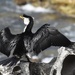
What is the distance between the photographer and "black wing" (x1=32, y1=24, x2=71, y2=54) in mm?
4766

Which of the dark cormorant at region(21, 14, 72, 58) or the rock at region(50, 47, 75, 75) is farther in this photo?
the dark cormorant at region(21, 14, 72, 58)

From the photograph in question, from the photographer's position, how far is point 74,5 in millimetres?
12430

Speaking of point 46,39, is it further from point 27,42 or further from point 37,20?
point 37,20

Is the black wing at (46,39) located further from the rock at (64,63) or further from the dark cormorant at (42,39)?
the rock at (64,63)

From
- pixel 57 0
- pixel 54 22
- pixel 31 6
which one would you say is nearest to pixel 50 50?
pixel 54 22

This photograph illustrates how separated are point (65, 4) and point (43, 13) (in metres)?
0.92

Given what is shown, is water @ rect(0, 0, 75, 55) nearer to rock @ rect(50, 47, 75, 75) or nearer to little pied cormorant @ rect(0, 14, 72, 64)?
little pied cormorant @ rect(0, 14, 72, 64)

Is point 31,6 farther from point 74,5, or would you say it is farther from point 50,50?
point 50,50

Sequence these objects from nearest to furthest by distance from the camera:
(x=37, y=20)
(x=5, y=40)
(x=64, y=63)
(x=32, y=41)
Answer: (x=64, y=63)
(x=32, y=41)
(x=5, y=40)
(x=37, y=20)

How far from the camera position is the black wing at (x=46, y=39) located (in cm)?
477

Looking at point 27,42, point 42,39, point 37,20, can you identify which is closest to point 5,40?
point 27,42

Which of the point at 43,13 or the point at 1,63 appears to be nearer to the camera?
the point at 1,63

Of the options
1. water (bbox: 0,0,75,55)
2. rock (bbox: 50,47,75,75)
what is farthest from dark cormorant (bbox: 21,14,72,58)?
water (bbox: 0,0,75,55)

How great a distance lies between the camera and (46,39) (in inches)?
189
